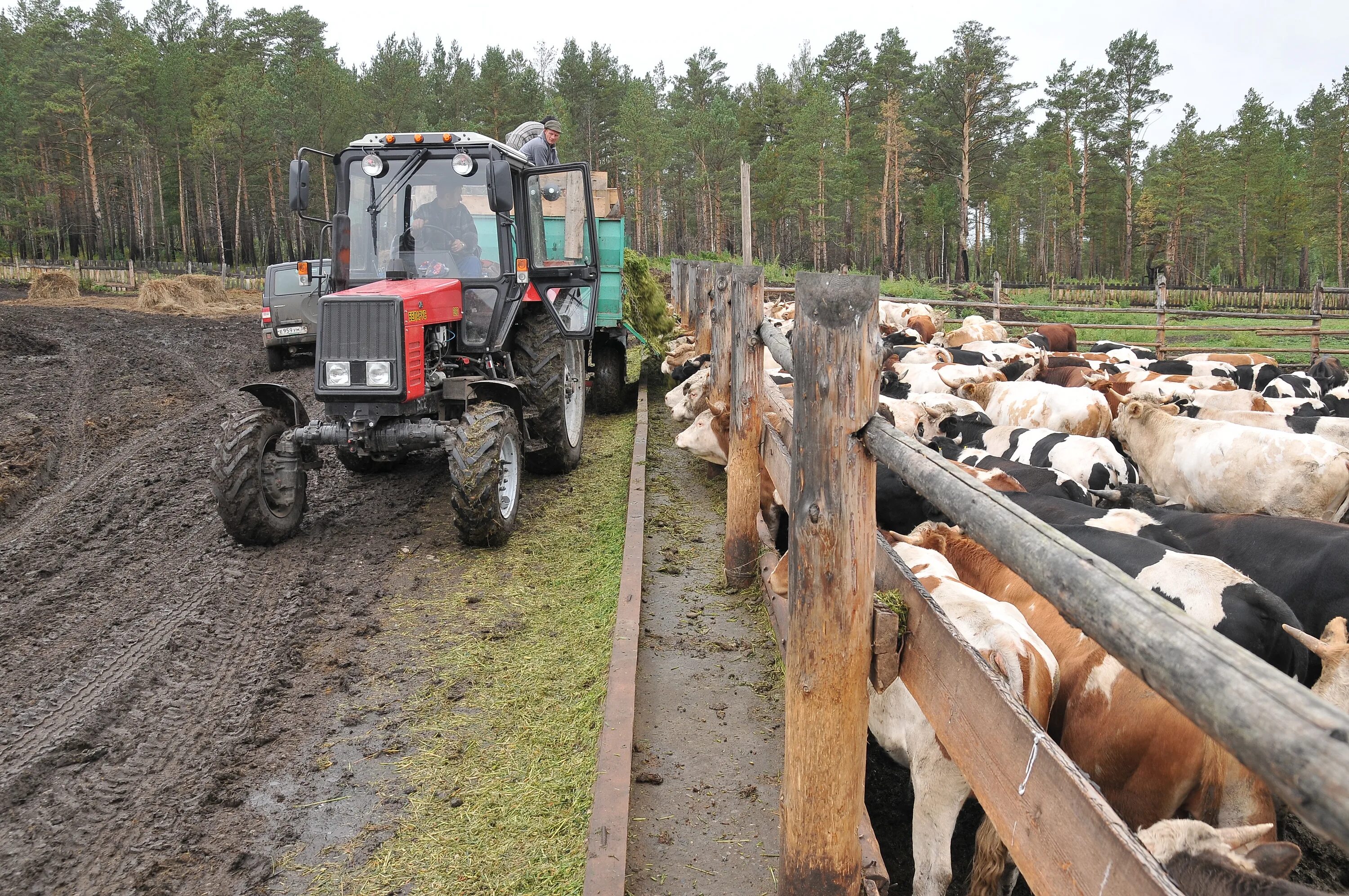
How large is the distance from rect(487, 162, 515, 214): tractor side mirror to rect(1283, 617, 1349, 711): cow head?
5577 millimetres

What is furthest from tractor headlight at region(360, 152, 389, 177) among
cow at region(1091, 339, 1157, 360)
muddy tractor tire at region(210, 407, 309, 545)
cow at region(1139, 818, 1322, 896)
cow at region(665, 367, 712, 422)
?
cow at region(1091, 339, 1157, 360)

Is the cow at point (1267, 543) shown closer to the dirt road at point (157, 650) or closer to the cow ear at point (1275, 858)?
the cow ear at point (1275, 858)

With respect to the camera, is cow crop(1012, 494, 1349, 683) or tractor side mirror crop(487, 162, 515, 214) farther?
tractor side mirror crop(487, 162, 515, 214)

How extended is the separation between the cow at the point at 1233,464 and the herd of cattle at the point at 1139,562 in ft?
0.04

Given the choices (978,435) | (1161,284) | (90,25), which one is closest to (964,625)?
(978,435)

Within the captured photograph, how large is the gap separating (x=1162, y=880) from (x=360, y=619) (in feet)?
15.9

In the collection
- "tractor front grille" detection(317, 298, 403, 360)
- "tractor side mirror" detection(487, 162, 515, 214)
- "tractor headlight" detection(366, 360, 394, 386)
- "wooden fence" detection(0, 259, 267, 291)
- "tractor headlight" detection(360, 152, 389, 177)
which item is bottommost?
"tractor headlight" detection(366, 360, 394, 386)

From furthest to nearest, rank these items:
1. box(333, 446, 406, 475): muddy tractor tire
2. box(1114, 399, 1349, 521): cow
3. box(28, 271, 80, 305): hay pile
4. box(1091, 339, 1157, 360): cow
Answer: box(28, 271, 80, 305): hay pile < box(1091, 339, 1157, 360): cow < box(333, 446, 406, 475): muddy tractor tire < box(1114, 399, 1349, 521): cow

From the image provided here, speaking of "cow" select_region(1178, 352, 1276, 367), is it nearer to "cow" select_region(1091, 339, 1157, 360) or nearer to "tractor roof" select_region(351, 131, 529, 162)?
"cow" select_region(1091, 339, 1157, 360)

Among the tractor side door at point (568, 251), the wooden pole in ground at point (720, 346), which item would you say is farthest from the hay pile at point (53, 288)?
the wooden pole in ground at point (720, 346)

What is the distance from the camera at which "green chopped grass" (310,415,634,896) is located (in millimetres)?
3318

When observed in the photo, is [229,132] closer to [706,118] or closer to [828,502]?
[706,118]

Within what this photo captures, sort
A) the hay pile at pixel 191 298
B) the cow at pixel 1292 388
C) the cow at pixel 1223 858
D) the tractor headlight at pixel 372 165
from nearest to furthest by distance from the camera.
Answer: the cow at pixel 1223 858, the tractor headlight at pixel 372 165, the cow at pixel 1292 388, the hay pile at pixel 191 298

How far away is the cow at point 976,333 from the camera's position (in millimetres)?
17078
